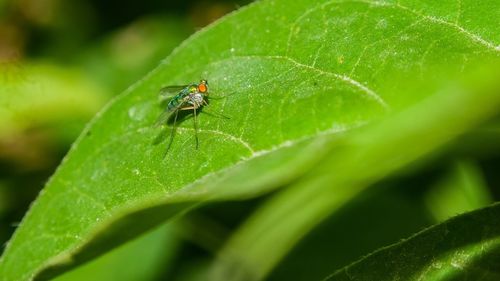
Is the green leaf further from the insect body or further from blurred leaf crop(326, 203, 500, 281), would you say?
blurred leaf crop(326, 203, 500, 281)

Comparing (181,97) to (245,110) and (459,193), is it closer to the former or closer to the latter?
(245,110)

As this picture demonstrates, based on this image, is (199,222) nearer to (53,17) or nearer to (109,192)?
(109,192)

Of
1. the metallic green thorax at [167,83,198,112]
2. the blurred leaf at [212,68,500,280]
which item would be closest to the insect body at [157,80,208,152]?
the metallic green thorax at [167,83,198,112]

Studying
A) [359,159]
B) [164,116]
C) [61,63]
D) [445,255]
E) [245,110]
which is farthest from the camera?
[61,63]

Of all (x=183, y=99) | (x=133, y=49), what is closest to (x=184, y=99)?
(x=183, y=99)

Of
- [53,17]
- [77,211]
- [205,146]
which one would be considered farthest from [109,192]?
[53,17]

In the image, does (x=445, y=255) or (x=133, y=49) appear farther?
(x=133, y=49)
